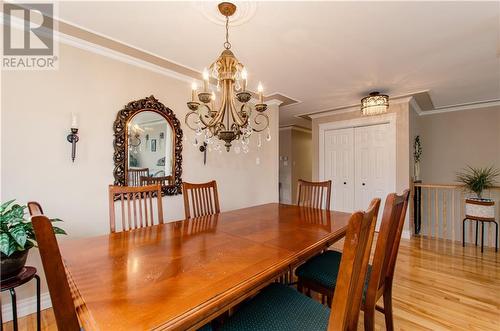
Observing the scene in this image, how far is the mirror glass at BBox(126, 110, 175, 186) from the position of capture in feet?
7.82

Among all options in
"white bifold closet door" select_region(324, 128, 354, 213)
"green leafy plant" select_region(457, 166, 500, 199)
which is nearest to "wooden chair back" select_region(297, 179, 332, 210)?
"white bifold closet door" select_region(324, 128, 354, 213)

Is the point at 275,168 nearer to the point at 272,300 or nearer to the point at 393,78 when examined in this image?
the point at 393,78

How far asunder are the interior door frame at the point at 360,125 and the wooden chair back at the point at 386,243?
2.78 metres

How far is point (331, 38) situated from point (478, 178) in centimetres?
333

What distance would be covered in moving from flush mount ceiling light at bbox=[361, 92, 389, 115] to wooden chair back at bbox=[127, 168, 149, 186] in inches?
115

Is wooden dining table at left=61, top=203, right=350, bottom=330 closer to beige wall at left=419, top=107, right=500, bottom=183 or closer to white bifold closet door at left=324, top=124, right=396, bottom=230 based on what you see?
white bifold closet door at left=324, top=124, right=396, bottom=230

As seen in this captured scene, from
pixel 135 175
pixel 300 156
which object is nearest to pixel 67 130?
pixel 135 175

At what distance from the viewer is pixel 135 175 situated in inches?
94.8

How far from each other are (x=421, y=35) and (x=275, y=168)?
2.46 m

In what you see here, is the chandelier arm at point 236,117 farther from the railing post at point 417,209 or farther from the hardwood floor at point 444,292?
the railing post at point 417,209

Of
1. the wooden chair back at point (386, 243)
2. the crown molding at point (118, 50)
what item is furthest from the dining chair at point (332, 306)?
the crown molding at point (118, 50)

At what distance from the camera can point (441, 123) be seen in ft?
14.2

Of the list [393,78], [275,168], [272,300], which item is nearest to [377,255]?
[272,300]

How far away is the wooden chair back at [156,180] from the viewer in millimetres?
2463
